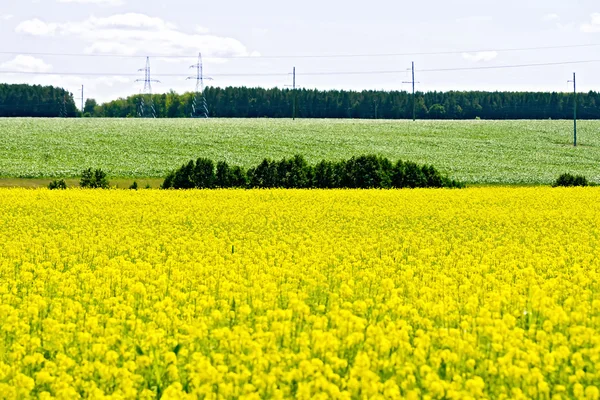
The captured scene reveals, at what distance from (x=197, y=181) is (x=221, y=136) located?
31940 millimetres

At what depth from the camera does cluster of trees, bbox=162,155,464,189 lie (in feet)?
124

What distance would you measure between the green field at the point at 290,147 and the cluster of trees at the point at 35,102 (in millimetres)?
55624

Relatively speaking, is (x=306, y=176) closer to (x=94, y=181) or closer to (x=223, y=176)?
(x=223, y=176)

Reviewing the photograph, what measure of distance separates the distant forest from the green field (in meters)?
56.4

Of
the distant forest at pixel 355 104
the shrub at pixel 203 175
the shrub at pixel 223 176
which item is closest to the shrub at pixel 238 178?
the shrub at pixel 223 176

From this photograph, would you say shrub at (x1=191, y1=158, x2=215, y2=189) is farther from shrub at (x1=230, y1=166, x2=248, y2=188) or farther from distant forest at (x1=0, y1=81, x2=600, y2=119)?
distant forest at (x1=0, y1=81, x2=600, y2=119)

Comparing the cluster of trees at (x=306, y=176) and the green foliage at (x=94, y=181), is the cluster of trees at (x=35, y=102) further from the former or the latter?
the cluster of trees at (x=306, y=176)

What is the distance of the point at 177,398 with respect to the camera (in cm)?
704

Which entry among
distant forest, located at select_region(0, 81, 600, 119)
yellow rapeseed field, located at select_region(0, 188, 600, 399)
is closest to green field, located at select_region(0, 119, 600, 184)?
yellow rapeseed field, located at select_region(0, 188, 600, 399)

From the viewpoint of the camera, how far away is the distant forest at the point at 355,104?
138250 millimetres

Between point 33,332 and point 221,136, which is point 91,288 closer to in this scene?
point 33,332

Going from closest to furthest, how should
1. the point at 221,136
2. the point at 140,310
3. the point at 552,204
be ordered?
1. the point at 140,310
2. the point at 552,204
3. the point at 221,136

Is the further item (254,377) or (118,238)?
(118,238)

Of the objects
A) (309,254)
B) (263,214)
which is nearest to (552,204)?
(263,214)
